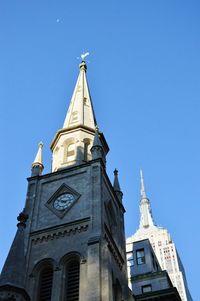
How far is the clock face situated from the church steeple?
6008 mm

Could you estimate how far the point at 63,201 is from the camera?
40500 mm

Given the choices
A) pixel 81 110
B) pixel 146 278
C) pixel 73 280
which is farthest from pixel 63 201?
pixel 81 110

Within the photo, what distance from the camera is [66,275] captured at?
3494 cm

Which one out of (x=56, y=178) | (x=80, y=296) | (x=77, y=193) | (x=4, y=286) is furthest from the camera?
(x=56, y=178)

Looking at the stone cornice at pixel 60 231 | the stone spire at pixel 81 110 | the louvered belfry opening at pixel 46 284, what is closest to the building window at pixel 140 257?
the stone cornice at pixel 60 231

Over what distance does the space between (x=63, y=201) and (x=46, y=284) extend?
24.5 ft

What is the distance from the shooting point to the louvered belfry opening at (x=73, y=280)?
33438 mm

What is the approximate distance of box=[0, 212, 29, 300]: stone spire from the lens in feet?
89.2

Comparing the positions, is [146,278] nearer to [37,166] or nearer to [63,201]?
[63,201]

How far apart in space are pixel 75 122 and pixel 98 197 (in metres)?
15.3

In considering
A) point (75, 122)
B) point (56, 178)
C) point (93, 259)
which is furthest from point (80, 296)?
point (75, 122)

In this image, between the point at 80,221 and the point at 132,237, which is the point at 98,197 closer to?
the point at 80,221

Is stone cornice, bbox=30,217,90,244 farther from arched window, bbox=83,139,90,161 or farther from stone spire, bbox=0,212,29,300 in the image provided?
arched window, bbox=83,139,90,161

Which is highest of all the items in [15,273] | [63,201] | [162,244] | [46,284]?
[162,244]
